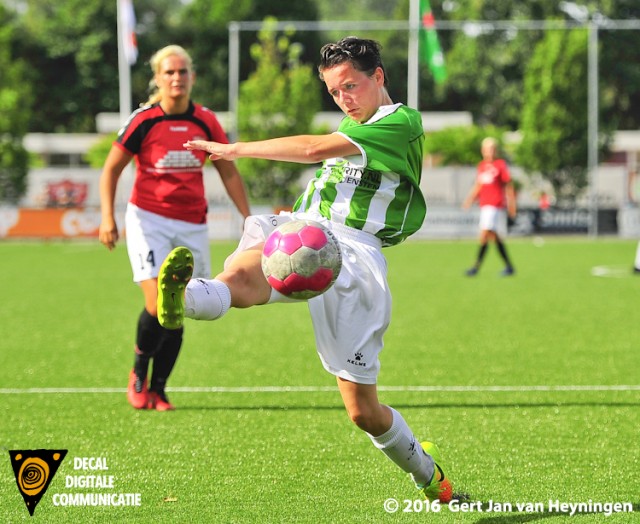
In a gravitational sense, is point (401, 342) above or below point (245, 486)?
below

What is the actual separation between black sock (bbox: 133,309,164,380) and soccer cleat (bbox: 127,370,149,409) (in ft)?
0.13

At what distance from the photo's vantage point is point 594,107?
34156 millimetres

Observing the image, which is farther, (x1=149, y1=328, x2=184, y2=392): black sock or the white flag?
the white flag

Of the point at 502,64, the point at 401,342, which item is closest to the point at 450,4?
the point at 502,64

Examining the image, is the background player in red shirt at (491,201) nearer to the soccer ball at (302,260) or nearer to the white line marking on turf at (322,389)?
the white line marking on turf at (322,389)

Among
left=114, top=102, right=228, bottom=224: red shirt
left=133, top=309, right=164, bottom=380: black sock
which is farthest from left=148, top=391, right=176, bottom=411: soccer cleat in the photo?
left=114, top=102, right=228, bottom=224: red shirt

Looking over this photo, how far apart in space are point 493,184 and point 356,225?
14612 millimetres

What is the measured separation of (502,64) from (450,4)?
6787mm

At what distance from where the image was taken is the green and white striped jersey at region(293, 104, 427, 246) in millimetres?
4383

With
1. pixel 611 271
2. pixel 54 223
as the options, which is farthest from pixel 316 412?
pixel 54 223

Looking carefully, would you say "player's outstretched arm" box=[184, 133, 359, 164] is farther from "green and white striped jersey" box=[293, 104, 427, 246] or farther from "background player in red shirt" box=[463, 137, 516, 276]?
"background player in red shirt" box=[463, 137, 516, 276]

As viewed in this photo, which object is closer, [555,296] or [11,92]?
[555,296]

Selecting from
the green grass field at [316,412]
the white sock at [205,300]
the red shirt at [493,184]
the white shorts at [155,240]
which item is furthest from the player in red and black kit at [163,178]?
the red shirt at [493,184]

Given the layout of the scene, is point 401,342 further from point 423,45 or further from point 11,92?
point 11,92
